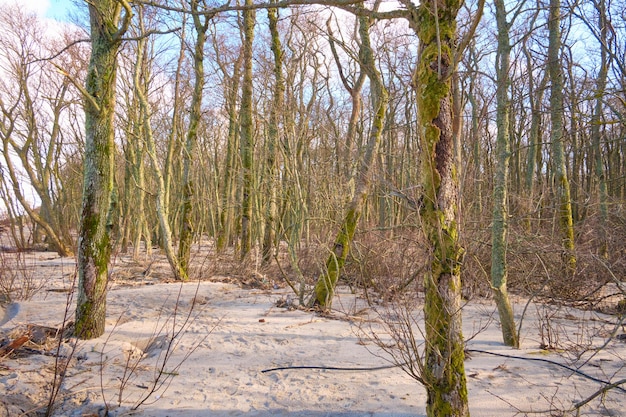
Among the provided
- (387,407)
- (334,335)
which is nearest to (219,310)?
(334,335)

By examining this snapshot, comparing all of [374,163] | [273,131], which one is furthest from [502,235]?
[273,131]

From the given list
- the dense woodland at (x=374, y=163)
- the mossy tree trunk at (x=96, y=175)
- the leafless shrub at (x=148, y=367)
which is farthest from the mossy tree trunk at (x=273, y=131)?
the leafless shrub at (x=148, y=367)

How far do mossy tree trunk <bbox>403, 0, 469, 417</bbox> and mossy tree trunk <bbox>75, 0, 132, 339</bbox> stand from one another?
12.3ft

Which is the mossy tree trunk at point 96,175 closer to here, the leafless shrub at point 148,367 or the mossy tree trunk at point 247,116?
the leafless shrub at point 148,367

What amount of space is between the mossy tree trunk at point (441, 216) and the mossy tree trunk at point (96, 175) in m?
3.74

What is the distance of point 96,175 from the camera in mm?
4980

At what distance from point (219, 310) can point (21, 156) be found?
12.8m

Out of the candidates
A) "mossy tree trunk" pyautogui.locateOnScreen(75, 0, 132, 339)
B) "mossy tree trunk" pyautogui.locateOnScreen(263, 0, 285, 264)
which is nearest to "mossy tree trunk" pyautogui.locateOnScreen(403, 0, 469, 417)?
"mossy tree trunk" pyautogui.locateOnScreen(75, 0, 132, 339)

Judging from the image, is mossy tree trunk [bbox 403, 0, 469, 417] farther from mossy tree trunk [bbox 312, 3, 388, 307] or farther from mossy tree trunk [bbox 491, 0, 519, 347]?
mossy tree trunk [bbox 312, 3, 388, 307]

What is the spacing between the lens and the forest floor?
359 centimetres

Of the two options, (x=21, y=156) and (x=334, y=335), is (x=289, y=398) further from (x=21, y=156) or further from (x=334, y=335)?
(x=21, y=156)

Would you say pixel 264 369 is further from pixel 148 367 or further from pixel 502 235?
pixel 502 235

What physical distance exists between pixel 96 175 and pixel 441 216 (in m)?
4.09

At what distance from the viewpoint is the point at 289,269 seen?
1105 centimetres
